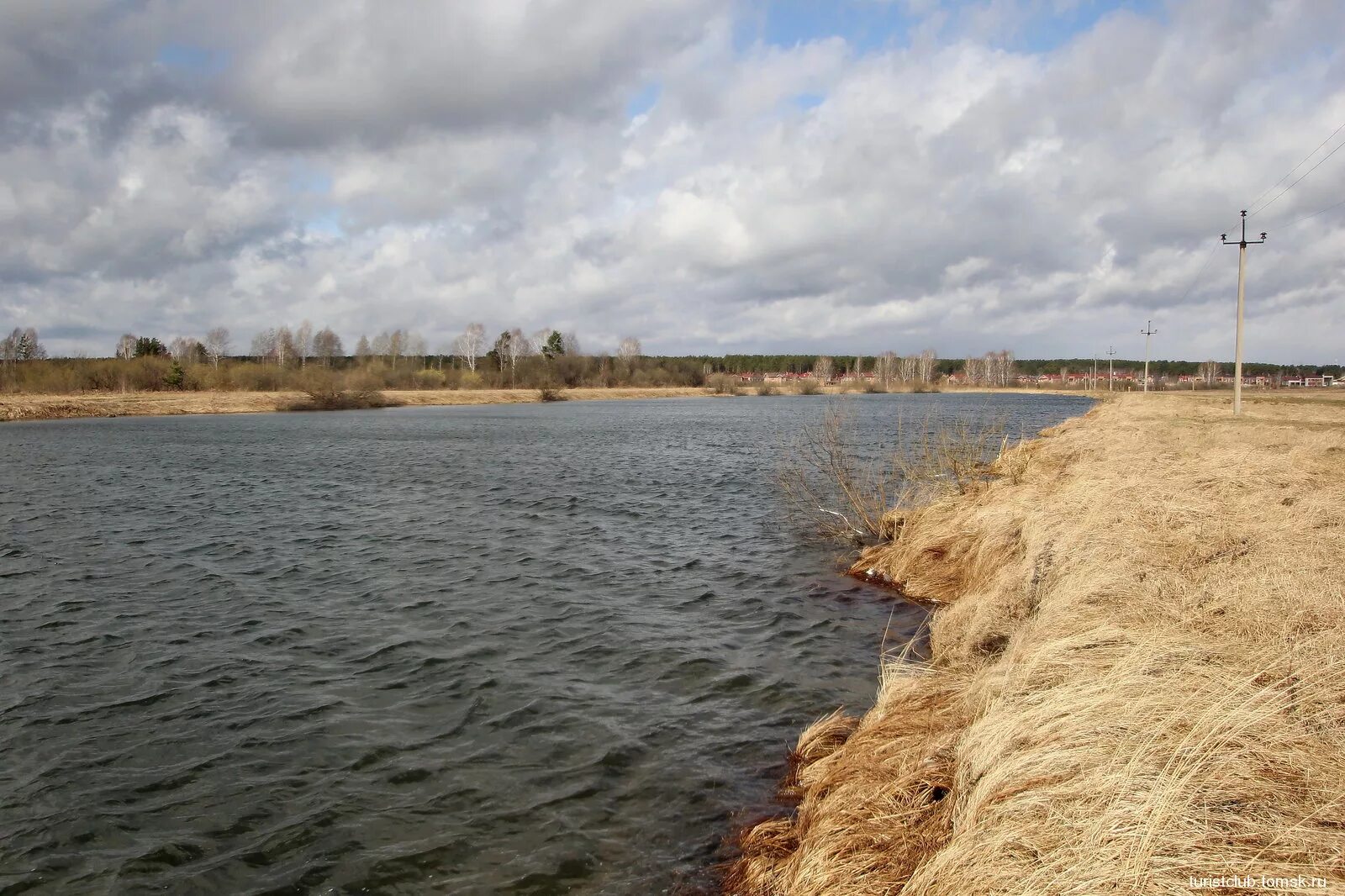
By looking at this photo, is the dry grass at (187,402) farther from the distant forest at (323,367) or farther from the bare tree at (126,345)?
the bare tree at (126,345)

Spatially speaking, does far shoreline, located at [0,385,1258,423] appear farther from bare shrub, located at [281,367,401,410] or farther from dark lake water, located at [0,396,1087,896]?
dark lake water, located at [0,396,1087,896]

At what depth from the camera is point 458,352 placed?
162750 mm

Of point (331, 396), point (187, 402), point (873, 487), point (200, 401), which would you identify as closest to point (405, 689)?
point (873, 487)

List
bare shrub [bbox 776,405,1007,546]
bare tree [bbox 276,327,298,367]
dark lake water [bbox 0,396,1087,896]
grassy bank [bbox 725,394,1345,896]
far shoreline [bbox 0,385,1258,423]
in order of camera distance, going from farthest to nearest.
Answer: bare tree [bbox 276,327,298,367] → far shoreline [bbox 0,385,1258,423] → bare shrub [bbox 776,405,1007,546] → dark lake water [bbox 0,396,1087,896] → grassy bank [bbox 725,394,1345,896]

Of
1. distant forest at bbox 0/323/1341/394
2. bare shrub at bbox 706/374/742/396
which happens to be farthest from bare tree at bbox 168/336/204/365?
bare shrub at bbox 706/374/742/396

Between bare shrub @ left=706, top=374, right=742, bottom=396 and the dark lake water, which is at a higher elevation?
bare shrub @ left=706, top=374, right=742, bottom=396

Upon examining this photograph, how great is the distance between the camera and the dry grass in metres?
79.9

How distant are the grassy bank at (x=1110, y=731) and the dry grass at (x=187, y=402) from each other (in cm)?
9651

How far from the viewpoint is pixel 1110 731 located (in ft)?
16.7

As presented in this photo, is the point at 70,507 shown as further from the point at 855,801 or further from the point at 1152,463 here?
the point at 1152,463

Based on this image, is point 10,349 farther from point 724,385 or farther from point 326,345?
point 724,385

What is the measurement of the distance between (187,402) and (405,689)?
98074 millimetres

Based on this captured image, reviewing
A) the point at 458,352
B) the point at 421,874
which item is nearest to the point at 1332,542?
the point at 421,874

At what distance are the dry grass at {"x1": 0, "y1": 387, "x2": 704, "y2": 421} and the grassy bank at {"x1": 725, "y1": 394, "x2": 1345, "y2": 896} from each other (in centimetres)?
9651
